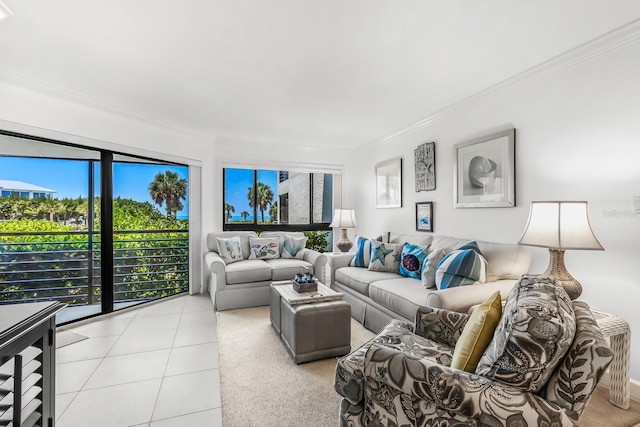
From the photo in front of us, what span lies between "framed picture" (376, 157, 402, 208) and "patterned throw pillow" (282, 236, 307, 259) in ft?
4.57

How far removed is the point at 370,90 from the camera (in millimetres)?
2924

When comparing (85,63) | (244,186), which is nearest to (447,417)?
(85,63)

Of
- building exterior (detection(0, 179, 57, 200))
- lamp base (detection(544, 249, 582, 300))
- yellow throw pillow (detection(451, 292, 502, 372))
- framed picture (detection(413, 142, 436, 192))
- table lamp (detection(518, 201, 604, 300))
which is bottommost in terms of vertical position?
yellow throw pillow (detection(451, 292, 502, 372))

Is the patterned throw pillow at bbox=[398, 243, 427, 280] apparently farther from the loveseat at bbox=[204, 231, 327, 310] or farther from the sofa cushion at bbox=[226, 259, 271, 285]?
the sofa cushion at bbox=[226, 259, 271, 285]

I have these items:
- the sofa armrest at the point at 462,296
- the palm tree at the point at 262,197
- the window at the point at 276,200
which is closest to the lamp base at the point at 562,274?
the sofa armrest at the point at 462,296

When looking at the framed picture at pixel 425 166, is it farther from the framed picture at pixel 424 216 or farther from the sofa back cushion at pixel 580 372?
the sofa back cushion at pixel 580 372

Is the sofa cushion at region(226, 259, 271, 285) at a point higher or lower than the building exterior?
lower

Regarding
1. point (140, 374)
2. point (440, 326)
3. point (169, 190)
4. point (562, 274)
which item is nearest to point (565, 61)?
point (562, 274)

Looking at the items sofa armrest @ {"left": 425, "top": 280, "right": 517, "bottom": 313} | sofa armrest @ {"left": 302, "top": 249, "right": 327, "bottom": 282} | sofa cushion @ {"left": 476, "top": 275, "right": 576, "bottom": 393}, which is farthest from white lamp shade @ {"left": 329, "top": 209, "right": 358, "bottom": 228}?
sofa cushion @ {"left": 476, "top": 275, "right": 576, "bottom": 393}

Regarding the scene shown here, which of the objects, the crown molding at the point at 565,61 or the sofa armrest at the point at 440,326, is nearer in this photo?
the sofa armrest at the point at 440,326

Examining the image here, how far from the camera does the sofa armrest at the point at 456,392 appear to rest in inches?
39.9

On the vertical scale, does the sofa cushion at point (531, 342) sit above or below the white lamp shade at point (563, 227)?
below

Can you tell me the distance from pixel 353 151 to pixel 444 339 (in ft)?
14.1

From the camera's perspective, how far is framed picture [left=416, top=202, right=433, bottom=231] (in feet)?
12.3
